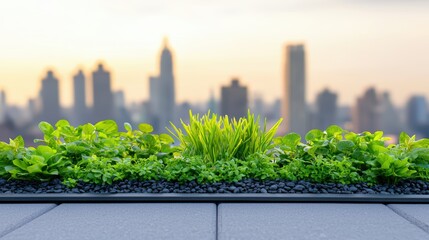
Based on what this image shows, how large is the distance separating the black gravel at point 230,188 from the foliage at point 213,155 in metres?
0.05

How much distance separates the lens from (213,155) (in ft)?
11.5

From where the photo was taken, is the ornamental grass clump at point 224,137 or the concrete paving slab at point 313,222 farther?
the ornamental grass clump at point 224,137

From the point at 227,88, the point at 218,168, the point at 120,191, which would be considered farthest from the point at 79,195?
the point at 227,88

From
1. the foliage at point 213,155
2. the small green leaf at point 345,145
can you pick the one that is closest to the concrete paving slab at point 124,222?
the foliage at point 213,155

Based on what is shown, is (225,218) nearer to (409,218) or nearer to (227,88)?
(409,218)

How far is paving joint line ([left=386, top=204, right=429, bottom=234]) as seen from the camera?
254 centimetres

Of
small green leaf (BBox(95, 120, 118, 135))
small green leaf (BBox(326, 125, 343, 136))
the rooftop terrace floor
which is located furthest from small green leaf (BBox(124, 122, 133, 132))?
small green leaf (BBox(326, 125, 343, 136))

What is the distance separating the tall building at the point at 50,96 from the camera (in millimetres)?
22797

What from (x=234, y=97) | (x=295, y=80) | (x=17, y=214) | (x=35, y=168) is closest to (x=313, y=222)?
(x=17, y=214)

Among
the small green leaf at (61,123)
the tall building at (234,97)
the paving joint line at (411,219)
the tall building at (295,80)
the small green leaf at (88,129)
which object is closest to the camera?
the paving joint line at (411,219)

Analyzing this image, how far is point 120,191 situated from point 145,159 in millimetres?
401

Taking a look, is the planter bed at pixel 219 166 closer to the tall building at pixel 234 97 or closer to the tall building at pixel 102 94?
the tall building at pixel 234 97

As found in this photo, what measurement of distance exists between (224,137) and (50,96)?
23.9 meters

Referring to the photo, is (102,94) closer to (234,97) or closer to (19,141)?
(234,97)
